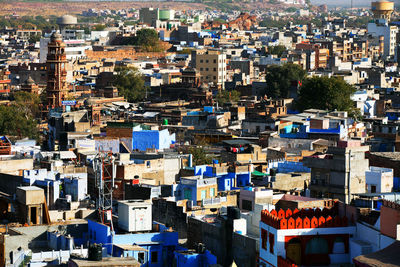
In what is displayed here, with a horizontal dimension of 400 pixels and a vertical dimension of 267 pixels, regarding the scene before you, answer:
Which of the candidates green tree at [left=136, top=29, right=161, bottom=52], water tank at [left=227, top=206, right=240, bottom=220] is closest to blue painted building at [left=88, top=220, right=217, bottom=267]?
water tank at [left=227, top=206, right=240, bottom=220]

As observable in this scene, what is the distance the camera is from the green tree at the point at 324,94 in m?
50.0

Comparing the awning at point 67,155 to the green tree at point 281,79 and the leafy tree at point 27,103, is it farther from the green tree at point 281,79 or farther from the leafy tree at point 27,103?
the green tree at point 281,79

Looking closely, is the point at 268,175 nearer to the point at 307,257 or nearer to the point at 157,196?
the point at 157,196

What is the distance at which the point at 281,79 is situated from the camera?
204 feet

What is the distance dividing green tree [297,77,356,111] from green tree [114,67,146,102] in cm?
1303

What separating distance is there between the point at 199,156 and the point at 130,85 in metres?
31.0

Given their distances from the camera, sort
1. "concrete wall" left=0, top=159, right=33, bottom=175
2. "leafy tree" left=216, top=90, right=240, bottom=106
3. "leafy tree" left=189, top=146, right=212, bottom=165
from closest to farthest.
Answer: "concrete wall" left=0, top=159, right=33, bottom=175, "leafy tree" left=189, top=146, right=212, bottom=165, "leafy tree" left=216, top=90, right=240, bottom=106

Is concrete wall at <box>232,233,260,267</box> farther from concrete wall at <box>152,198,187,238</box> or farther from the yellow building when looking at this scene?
the yellow building

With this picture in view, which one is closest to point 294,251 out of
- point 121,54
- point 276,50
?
point 276,50

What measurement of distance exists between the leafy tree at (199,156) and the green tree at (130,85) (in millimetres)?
27769

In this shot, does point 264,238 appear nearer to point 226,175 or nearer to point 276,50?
point 226,175

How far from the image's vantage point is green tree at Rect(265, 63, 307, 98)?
6159 cm

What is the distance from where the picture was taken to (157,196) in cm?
2464

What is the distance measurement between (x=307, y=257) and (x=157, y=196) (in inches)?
270
